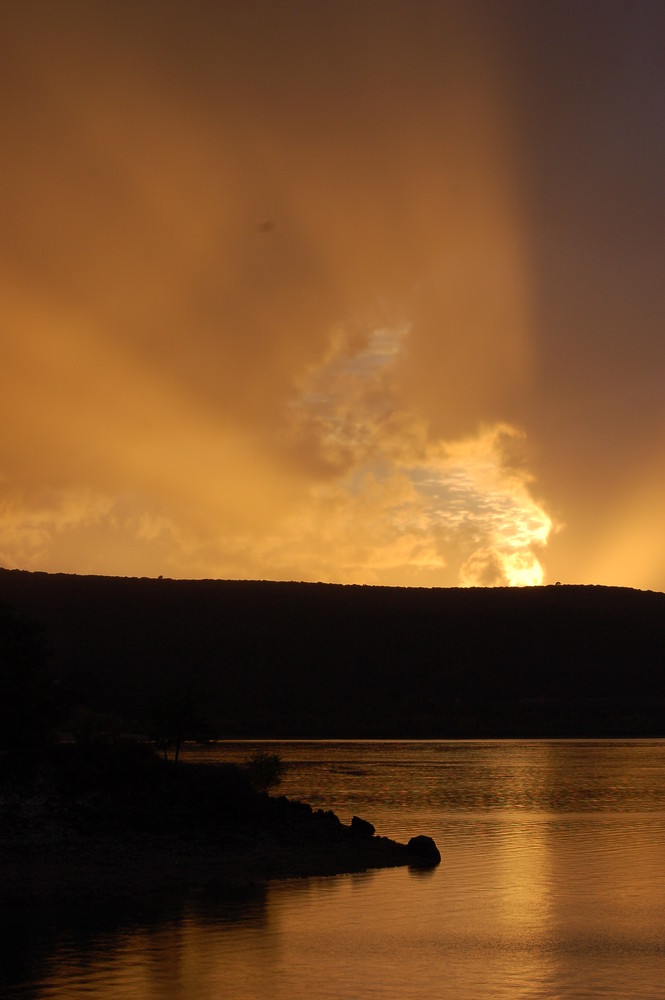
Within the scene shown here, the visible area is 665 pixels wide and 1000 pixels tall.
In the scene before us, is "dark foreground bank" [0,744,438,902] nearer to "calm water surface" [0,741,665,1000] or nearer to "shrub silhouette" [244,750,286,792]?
"shrub silhouette" [244,750,286,792]

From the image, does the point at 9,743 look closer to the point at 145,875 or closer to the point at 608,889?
the point at 145,875

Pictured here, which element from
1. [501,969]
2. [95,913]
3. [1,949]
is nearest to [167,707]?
[95,913]

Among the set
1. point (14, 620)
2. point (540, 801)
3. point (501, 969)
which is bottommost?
point (501, 969)

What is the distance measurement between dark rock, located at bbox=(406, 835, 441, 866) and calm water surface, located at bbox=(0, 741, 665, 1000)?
22.4 inches

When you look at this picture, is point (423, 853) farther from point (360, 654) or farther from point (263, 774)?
Result: point (360, 654)

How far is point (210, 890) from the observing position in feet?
84.5

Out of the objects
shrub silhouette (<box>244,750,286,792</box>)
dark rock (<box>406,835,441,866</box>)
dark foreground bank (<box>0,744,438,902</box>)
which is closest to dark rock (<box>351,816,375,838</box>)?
dark foreground bank (<box>0,744,438,902</box>)

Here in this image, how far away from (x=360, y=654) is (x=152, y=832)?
85.5 meters

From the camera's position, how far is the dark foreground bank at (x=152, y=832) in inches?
1050

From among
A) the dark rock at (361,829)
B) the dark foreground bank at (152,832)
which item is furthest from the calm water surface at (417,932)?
the dark rock at (361,829)

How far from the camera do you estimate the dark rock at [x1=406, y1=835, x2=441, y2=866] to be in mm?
29266

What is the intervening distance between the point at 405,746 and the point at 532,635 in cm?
3754

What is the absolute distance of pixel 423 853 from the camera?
96.5ft

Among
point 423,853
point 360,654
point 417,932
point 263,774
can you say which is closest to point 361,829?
point 423,853
